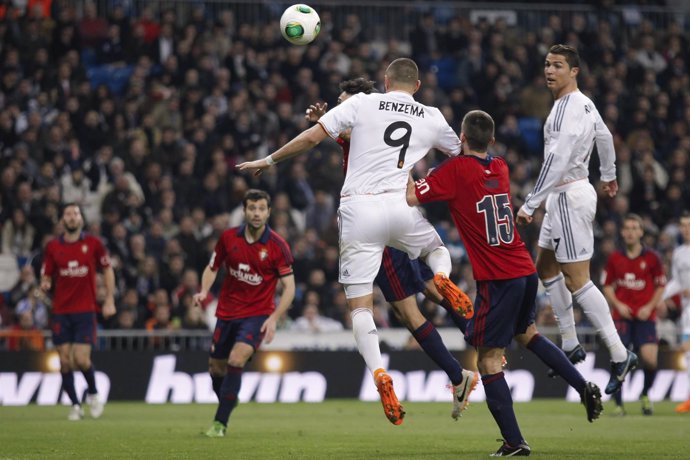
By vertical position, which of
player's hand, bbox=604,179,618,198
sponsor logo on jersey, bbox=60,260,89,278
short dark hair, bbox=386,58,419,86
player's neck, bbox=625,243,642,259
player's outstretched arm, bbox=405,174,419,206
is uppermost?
short dark hair, bbox=386,58,419,86

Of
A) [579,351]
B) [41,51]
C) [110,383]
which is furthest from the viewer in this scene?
[41,51]

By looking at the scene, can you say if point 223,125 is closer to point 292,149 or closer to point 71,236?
point 71,236

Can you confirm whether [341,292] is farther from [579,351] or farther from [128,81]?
[579,351]

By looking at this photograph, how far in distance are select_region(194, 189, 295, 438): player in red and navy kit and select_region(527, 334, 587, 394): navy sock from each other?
3546 millimetres

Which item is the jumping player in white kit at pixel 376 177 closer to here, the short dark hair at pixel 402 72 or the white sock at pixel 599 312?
the short dark hair at pixel 402 72

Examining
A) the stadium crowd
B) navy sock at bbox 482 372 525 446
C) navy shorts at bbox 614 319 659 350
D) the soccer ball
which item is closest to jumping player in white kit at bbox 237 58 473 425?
navy sock at bbox 482 372 525 446

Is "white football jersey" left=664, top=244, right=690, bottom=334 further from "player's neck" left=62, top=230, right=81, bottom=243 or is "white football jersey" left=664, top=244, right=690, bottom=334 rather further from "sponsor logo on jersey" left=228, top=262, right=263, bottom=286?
"player's neck" left=62, top=230, right=81, bottom=243

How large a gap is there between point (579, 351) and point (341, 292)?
9.43m

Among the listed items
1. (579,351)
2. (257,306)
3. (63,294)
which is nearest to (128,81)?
(63,294)

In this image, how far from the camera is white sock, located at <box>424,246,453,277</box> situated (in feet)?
33.9

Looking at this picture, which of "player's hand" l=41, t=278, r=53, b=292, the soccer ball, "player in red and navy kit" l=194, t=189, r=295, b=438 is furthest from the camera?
"player's hand" l=41, t=278, r=53, b=292

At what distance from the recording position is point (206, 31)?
24.1m

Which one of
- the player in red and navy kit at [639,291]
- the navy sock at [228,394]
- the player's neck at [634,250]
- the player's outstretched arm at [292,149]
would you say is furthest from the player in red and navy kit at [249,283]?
the player's neck at [634,250]

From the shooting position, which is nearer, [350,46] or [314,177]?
[314,177]
